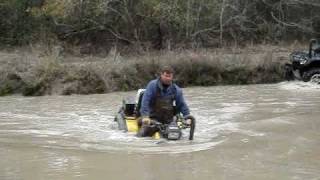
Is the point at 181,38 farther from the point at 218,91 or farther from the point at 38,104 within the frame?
the point at 38,104

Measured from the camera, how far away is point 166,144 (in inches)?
463

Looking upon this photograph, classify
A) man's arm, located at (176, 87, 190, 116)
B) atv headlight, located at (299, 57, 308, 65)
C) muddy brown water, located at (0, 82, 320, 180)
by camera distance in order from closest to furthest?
1. muddy brown water, located at (0, 82, 320, 180)
2. man's arm, located at (176, 87, 190, 116)
3. atv headlight, located at (299, 57, 308, 65)

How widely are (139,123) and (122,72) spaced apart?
10.2m

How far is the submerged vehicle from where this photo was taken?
39.1ft

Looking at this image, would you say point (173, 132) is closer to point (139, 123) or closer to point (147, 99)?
point (147, 99)

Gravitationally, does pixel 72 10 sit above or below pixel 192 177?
above

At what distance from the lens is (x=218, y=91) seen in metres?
22.0

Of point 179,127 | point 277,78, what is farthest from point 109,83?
point 179,127

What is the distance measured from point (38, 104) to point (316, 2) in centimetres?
1875

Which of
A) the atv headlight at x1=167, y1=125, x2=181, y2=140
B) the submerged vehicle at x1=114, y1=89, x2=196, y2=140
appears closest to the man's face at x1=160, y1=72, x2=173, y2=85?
the submerged vehicle at x1=114, y1=89, x2=196, y2=140

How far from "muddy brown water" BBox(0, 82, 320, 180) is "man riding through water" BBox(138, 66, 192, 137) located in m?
0.39

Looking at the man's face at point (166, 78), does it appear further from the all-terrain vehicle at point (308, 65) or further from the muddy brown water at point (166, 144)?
the all-terrain vehicle at point (308, 65)

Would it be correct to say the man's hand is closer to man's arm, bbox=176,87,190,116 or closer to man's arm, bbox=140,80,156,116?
man's arm, bbox=140,80,156,116

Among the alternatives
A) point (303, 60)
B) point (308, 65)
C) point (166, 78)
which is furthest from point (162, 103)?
point (308, 65)
